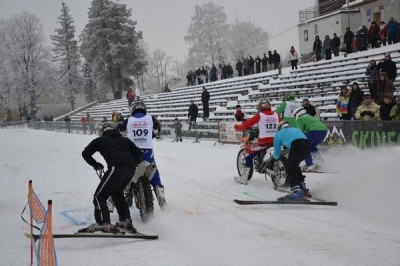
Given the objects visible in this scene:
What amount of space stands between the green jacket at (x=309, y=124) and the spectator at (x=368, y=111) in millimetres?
3107

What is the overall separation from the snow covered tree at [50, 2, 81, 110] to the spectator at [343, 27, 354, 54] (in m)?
49.0

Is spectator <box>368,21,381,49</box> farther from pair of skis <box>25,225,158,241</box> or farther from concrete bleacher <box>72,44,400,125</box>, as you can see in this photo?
pair of skis <box>25,225,158,241</box>

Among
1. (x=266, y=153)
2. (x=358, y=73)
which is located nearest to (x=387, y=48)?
(x=358, y=73)

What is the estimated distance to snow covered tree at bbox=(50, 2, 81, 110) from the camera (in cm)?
6719

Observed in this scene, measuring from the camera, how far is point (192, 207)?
855 cm

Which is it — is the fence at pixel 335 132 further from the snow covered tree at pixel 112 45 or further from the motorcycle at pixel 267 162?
the snow covered tree at pixel 112 45

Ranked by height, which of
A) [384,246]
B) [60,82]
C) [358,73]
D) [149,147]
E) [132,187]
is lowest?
[384,246]

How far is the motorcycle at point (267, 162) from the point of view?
31.2ft

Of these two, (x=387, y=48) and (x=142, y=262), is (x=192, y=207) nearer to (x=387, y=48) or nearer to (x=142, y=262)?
(x=142, y=262)

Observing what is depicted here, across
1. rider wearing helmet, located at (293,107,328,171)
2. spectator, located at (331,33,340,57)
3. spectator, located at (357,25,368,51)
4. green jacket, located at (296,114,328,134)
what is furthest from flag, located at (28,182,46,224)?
spectator, located at (331,33,340,57)

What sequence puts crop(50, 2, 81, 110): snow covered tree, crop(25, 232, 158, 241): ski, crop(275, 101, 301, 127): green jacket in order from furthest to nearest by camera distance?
crop(50, 2, 81, 110): snow covered tree, crop(275, 101, 301, 127): green jacket, crop(25, 232, 158, 241): ski

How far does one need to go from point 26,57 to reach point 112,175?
205 feet

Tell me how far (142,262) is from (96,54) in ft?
188

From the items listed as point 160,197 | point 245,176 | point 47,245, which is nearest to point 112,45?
point 245,176
